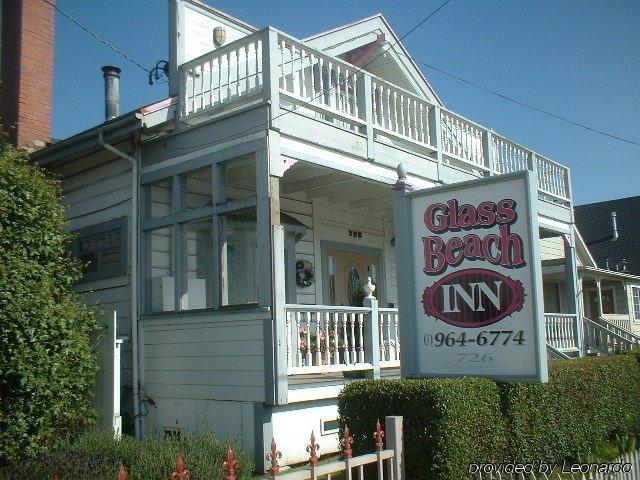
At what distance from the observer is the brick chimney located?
12945 mm

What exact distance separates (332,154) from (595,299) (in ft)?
71.4

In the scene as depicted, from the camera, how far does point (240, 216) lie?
1138cm

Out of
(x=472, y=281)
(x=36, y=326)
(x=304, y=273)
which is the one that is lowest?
(x=36, y=326)

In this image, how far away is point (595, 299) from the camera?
93.0 feet

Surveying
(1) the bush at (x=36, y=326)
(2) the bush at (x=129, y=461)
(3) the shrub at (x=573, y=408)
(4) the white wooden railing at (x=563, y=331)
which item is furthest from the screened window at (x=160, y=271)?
(4) the white wooden railing at (x=563, y=331)

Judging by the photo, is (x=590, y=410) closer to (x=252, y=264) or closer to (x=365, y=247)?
(x=252, y=264)

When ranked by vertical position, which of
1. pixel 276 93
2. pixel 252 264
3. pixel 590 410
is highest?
pixel 276 93

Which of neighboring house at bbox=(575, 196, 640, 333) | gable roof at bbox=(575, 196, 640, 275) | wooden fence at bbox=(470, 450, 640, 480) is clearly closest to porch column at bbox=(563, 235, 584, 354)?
wooden fence at bbox=(470, 450, 640, 480)

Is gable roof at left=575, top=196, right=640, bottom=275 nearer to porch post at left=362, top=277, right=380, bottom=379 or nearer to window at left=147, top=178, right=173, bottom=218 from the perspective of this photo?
porch post at left=362, top=277, right=380, bottom=379

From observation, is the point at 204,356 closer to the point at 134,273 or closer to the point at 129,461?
the point at 134,273

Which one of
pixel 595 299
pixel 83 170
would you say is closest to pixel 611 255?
pixel 595 299

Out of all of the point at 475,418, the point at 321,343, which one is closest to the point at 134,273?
the point at 321,343

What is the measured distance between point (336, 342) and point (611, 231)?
29403 mm

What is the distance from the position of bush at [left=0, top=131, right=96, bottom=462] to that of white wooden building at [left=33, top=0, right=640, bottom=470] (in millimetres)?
1451
